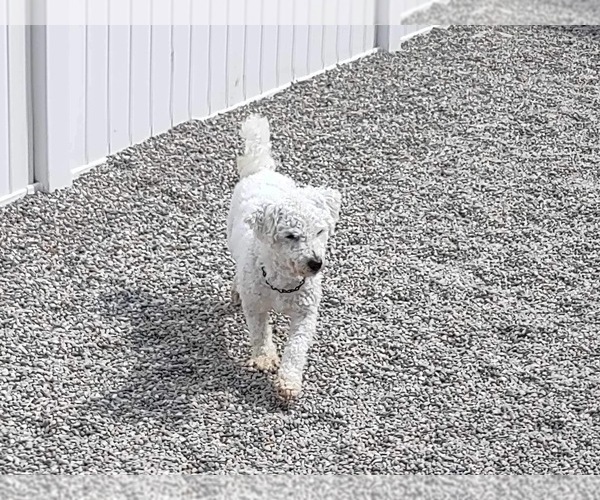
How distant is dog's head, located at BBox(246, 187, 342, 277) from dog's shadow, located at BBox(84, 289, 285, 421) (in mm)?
383

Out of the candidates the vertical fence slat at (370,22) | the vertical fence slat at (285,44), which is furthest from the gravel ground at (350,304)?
the vertical fence slat at (370,22)

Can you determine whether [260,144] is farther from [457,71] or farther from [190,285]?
[457,71]

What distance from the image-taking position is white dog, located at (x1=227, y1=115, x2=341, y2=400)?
3787mm

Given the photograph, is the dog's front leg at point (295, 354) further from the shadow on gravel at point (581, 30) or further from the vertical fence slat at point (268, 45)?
the shadow on gravel at point (581, 30)

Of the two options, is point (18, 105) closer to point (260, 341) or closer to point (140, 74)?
point (140, 74)

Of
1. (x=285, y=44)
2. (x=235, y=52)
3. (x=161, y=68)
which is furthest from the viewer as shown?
(x=285, y=44)

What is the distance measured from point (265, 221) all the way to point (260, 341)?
0.39 meters

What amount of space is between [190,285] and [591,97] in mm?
2796

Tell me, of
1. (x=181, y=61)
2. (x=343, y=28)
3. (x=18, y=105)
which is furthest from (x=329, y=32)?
(x=18, y=105)

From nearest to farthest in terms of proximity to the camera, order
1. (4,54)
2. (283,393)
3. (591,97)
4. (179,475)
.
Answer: (179,475)
(283,393)
(4,54)
(591,97)

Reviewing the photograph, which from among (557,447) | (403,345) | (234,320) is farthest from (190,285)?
(557,447)

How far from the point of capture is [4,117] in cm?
499

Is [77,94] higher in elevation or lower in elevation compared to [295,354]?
higher

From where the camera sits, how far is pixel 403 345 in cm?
416
